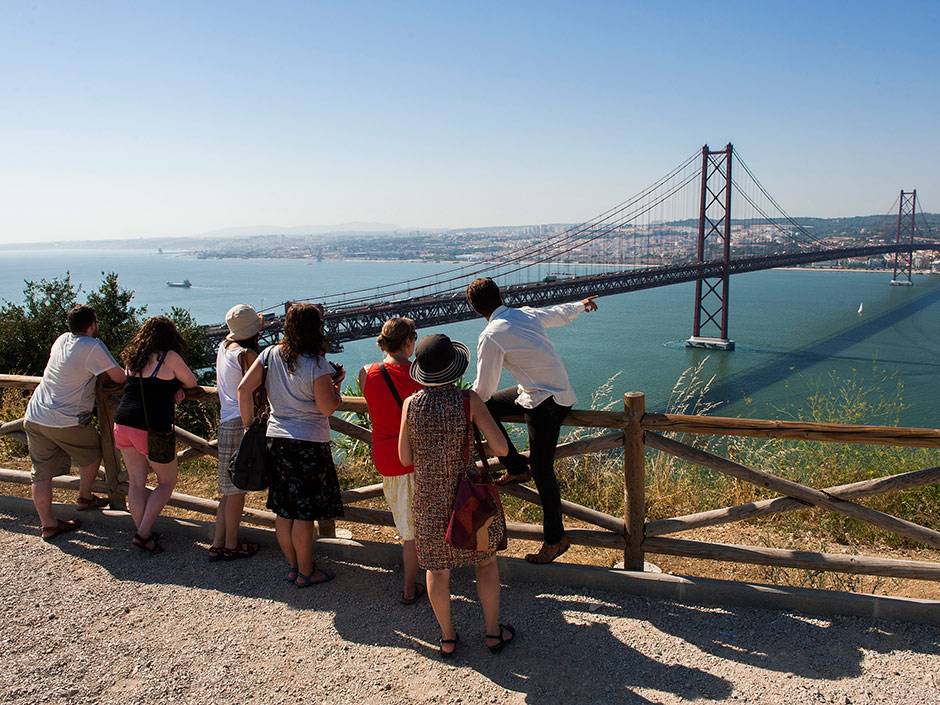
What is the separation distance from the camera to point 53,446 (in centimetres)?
341

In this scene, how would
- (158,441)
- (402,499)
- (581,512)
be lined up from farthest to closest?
(158,441), (581,512), (402,499)

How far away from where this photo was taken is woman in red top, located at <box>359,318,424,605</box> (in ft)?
8.05

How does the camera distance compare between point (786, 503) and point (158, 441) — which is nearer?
point (786, 503)

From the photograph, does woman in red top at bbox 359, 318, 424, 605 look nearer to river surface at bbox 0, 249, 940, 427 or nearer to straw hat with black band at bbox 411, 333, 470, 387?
straw hat with black band at bbox 411, 333, 470, 387

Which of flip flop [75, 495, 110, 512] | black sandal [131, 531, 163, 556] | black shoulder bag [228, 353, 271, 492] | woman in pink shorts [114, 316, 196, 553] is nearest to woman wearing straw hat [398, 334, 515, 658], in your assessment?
black shoulder bag [228, 353, 271, 492]

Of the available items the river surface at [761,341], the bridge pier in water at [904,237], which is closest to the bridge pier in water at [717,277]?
the river surface at [761,341]

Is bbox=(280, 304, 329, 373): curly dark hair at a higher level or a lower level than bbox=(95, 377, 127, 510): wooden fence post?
higher

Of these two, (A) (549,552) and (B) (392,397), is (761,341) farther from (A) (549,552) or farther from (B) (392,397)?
(B) (392,397)

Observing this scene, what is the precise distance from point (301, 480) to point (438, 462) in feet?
2.57

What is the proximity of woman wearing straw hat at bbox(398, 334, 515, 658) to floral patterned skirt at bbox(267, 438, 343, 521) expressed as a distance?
621 millimetres

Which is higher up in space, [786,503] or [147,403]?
[147,403]

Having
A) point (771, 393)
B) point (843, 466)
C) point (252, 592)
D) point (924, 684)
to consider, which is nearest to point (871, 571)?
point (924, 684)

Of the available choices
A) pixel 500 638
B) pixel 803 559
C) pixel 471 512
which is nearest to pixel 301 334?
pixel 471 512

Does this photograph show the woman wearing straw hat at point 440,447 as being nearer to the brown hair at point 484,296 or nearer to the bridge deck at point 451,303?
the brown hair at point 484,296
